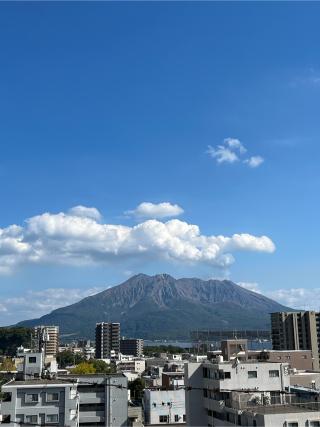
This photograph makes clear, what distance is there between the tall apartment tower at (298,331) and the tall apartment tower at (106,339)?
70382mm

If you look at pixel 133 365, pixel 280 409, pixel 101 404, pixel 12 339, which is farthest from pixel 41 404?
pixel 12 339

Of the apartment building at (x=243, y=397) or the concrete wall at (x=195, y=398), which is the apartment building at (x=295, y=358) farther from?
the apartment building at (x=243, y=397)

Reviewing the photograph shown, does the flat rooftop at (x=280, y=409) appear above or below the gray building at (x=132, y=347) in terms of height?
above

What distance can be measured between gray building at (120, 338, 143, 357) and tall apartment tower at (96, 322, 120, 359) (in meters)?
9.47

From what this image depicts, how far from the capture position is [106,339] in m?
175

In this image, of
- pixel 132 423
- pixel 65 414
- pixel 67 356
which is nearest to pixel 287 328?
pixel 67 356

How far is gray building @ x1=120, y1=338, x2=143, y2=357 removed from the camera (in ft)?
605

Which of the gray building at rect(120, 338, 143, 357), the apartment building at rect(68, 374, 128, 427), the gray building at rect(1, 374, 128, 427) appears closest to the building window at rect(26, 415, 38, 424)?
the gray building at rect(1, 374, 128, 427)

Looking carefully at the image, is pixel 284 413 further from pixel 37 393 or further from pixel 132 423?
pixel 132 423

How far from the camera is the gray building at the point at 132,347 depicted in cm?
18450

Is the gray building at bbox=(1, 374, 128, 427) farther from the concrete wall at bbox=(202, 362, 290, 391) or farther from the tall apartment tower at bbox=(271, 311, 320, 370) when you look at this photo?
the tall apartment tower at bbox=(271, 311, 320, 370)

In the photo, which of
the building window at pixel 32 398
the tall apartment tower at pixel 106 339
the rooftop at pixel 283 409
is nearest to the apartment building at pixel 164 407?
the building window at pixel 32 398

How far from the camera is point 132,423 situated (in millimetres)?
37938

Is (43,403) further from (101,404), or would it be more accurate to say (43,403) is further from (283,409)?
(283,409)
